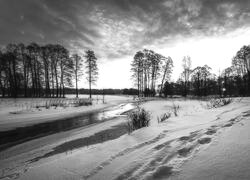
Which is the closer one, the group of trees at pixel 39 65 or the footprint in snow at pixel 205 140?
the footprint in snow at pixel 205 140

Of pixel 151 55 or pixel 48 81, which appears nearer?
pixel 48 81

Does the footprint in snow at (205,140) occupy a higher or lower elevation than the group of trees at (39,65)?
lower

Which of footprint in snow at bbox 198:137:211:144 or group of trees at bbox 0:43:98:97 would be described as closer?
footprint in snow at bbox 198:137:211:144

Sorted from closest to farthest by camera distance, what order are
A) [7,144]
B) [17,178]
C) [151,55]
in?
[17,178] < [7,144] < [151,55]

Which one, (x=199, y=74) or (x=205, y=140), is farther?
(x=199, y=74)

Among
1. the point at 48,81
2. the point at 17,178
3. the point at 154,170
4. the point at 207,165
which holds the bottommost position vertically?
the point at 17,178

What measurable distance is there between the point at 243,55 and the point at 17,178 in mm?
36128

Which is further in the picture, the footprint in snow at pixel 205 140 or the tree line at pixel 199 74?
the tree line at pixel 199 74

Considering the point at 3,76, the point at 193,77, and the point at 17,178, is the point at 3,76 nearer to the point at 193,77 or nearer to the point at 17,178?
the point at 17,178

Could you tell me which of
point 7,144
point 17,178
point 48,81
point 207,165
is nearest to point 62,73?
point 48,81

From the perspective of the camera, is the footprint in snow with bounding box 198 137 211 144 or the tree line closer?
the footprint in snow with bounding box 198 137 211 144

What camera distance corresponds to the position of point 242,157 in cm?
173

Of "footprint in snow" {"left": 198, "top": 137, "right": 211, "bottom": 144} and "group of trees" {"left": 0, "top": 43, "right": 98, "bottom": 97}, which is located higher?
"group of trees" {"left": 0, "top": 43, "right": 98, "bottom": 97}

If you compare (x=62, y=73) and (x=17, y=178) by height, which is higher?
(x=62, y=73)
